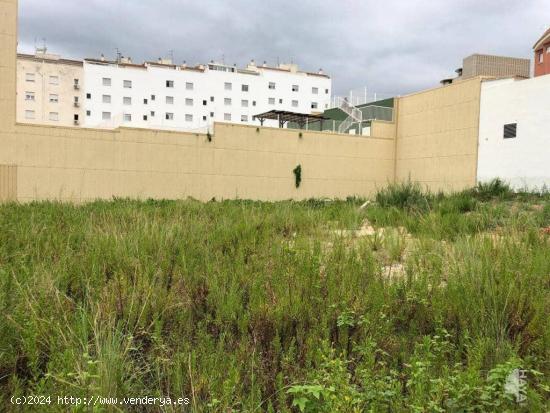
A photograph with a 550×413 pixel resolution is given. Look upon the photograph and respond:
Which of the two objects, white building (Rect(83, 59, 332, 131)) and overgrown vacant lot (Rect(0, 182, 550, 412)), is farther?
white building (Rect(83, 59, 332, 131))

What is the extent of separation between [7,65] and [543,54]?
127ft

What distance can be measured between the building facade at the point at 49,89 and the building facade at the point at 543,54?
5340 cm

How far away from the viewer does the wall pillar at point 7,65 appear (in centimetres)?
1939

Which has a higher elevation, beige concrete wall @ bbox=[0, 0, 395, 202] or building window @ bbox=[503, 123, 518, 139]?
building window @ bbox=[503, 123, 518, 139]

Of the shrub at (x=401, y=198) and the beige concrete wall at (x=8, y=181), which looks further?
the beige concrete wall at (x=8, y=181)

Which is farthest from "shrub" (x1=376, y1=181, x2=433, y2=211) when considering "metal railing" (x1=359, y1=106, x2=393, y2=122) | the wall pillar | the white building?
the white building

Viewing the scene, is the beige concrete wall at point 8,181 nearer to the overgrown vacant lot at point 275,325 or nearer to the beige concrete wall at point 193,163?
the beige concrete wall at point 193,163

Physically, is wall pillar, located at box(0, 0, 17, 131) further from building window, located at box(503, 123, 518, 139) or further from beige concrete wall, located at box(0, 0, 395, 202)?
building window, located at box(503, 123, 518, 139)

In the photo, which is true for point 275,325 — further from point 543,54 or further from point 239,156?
point 543,54

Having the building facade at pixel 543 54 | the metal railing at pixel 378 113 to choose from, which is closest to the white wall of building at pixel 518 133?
the metal railing at pixel 378 113

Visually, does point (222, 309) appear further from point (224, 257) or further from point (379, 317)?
point (224, 257)

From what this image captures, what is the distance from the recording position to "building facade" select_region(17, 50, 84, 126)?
57969 millimetres

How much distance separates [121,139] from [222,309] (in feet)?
66.5

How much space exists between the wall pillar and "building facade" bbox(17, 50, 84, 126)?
41061mm
